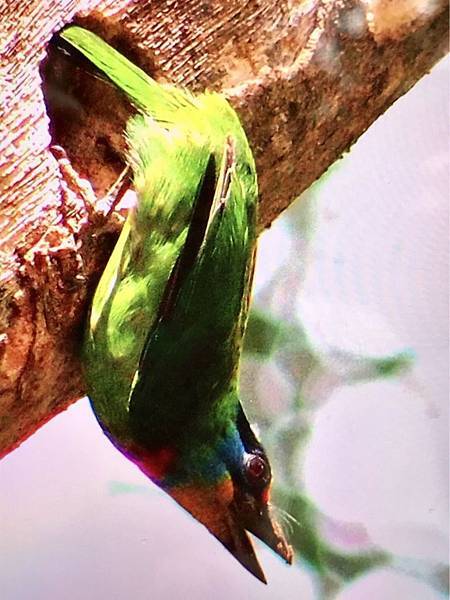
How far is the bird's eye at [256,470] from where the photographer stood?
1079 mm

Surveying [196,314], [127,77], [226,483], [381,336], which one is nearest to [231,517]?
[226,483]

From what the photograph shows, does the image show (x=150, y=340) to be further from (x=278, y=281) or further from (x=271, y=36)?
(x=278, y=281)

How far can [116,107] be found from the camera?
1175 millimetres

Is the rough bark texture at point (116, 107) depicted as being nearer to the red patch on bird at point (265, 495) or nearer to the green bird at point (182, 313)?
the green bird at point (182, 313)

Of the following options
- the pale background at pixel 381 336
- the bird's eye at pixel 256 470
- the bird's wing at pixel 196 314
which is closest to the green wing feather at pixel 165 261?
the bird's wing at pixel 196 314

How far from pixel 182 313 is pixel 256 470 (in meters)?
0.24

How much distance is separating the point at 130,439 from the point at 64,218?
0.29 m

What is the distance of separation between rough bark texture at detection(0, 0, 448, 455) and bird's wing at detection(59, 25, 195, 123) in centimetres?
6

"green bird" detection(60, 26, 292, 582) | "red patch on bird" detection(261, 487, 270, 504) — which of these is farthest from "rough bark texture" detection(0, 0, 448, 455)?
"red patch on bird" detection(261, 487, 270, 504)

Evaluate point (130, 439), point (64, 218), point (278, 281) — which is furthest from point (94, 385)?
point (278, 281)

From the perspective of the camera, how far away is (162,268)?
1022 mm

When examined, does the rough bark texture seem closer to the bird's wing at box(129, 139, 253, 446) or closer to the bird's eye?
the bird's wing at box(129, 139, 253, 446)

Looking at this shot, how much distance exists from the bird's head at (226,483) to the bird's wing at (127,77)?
16.0 inches

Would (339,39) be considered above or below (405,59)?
above
